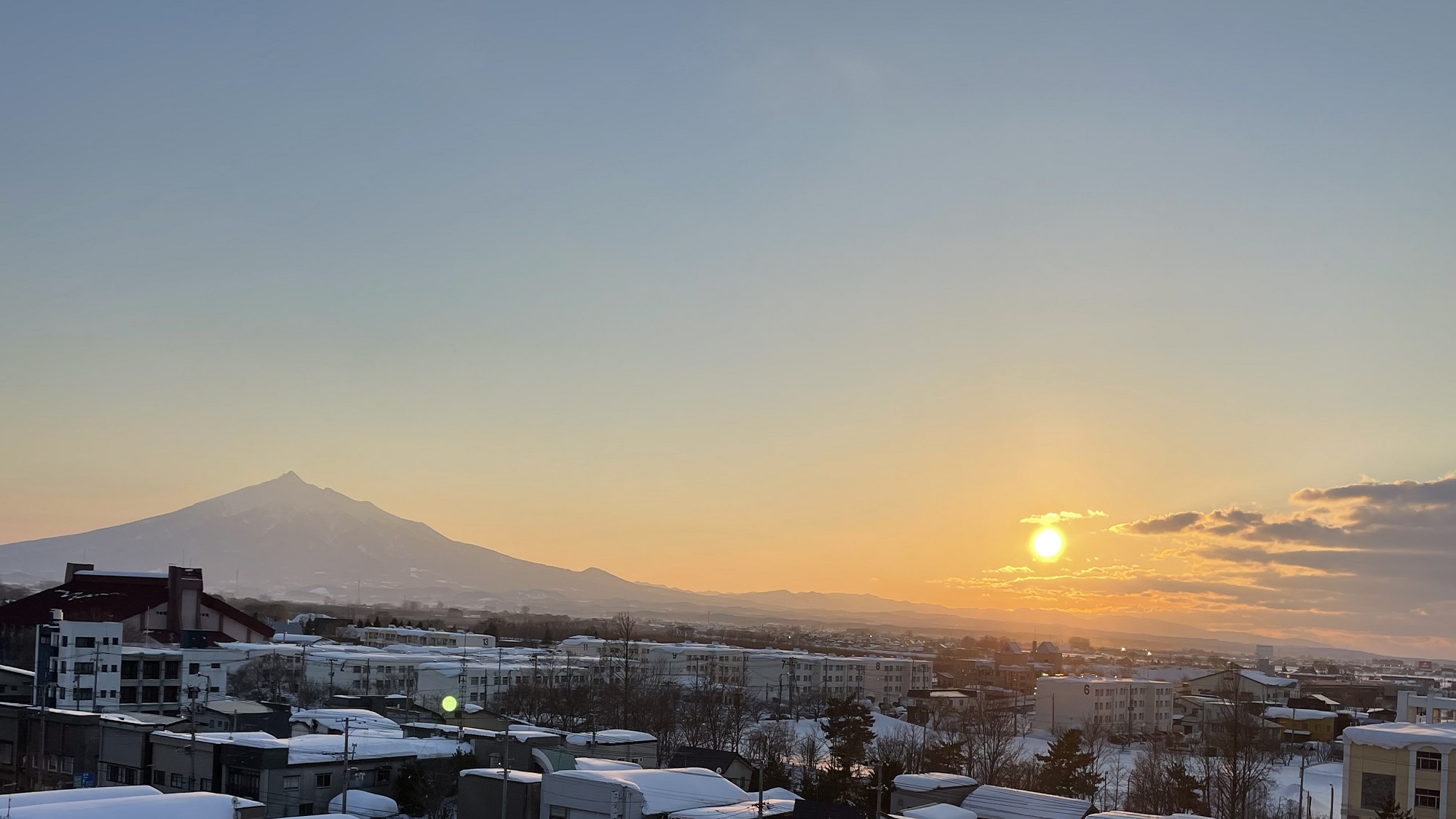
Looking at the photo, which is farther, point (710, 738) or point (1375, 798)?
point (710, 738)

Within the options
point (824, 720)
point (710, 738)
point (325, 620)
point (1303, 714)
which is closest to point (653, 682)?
point (824, 720)

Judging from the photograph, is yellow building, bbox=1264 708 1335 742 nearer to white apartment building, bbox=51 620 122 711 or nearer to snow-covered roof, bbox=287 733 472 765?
snow-covered roof, bbox=287 733 472 765

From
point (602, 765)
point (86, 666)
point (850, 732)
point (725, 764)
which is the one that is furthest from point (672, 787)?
point (86, 666)

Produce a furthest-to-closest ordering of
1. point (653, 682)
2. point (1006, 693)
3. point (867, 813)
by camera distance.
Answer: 1. point (1006, 693)
2. point (653, 682)
3. point (867, 813)

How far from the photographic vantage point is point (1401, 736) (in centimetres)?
Result: 2323

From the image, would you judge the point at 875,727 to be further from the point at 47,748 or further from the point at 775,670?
the point at 47,748

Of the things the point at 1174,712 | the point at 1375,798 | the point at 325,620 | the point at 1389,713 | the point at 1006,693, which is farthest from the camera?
the point at 325,620

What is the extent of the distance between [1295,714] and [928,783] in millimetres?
41723

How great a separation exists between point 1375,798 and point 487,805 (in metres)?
17.6

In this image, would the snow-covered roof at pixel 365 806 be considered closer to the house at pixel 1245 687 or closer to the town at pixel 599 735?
the town at pixel 599 735

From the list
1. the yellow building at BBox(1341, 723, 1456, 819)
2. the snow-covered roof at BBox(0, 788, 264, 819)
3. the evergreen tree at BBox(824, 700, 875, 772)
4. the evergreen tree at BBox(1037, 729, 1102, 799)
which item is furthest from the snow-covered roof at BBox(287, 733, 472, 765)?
the yellow building at BBox(1341, 723, 1456, 819)

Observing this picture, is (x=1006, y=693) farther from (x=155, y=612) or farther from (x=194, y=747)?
(x=194, y=747)

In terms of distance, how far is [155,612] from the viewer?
176 ft

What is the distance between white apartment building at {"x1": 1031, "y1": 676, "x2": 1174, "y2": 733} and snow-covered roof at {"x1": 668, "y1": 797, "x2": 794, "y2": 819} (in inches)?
1516
